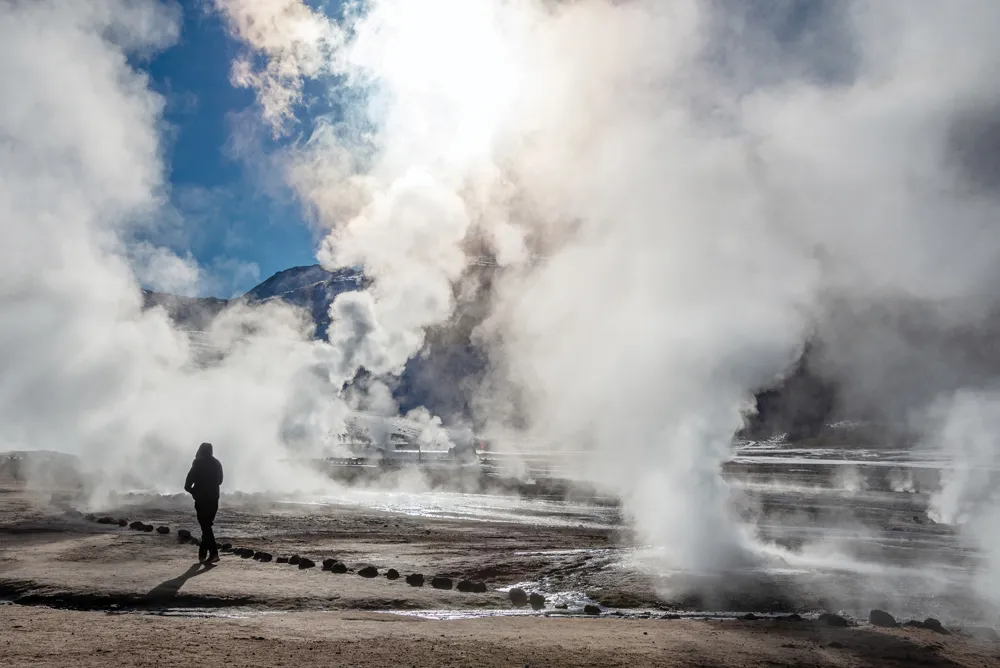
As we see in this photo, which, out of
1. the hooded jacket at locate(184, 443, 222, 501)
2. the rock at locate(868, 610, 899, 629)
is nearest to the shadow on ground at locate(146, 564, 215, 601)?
the hooded jacket at locate(184, 443, 222, 501)

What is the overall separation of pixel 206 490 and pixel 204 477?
264 millimetres

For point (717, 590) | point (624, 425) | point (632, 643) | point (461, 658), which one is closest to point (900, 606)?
point (717, 590)

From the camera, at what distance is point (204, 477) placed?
13664 mm

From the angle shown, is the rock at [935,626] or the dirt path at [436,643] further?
the rock at [935,626]

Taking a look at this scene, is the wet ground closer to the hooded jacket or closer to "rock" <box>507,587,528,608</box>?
"rock" <box>507,587,528,608</box>

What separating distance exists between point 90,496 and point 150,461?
8.77m

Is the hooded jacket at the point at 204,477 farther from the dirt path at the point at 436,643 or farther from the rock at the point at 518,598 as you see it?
the rock at the point at 518,598

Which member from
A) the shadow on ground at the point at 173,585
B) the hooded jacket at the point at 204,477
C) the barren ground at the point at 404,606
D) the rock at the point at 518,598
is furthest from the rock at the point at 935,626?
the hooded jacket at the point at 204,477

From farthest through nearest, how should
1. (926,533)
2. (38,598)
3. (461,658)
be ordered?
(926,533), (38,598), (461,658)

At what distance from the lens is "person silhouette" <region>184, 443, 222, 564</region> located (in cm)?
1327

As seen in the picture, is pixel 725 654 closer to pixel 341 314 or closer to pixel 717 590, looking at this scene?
pixel 717 590

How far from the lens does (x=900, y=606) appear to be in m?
13.5

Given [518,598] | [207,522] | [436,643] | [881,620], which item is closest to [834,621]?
[881,620]

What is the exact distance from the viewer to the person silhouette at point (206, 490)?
43.5 ft
